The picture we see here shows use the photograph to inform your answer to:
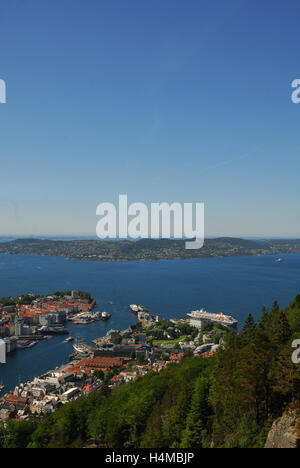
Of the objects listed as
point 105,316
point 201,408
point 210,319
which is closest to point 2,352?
point 105,316

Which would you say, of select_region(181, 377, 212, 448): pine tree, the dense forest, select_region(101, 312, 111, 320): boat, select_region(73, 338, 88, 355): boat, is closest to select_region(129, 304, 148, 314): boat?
select_region(101, 312, 111, 320): boat

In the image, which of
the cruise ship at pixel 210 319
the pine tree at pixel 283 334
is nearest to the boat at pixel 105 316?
the cruise ship at pixel 210 319

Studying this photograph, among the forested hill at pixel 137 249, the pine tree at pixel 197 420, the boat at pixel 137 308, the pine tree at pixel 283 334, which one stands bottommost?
the boat at pixel 137 308

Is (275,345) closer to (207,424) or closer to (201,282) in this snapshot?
(207,424)

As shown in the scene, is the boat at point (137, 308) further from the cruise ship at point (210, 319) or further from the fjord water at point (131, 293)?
the cruise ship at point (210, 319)

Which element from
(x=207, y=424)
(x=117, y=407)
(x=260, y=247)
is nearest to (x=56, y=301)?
(x=117, y=407)
